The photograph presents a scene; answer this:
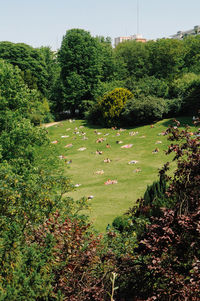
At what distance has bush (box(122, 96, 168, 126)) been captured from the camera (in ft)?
122

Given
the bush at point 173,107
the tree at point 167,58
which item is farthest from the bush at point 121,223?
the tree at point 167,58

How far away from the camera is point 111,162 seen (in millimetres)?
27859

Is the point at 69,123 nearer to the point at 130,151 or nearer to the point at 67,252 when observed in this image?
the point at 130,151

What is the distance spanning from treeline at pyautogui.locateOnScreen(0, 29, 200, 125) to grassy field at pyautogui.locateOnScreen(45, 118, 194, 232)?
95.4 inches

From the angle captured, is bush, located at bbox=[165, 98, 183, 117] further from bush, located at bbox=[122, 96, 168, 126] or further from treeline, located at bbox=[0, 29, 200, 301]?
treeline, located at bbox=[0, 29, 200, 301]

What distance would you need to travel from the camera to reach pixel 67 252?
7.38 metres

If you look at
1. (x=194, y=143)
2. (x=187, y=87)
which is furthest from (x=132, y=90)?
(x=194, y=143)

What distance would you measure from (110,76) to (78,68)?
246 inches

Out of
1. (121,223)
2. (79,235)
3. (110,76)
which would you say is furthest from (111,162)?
(110,76)

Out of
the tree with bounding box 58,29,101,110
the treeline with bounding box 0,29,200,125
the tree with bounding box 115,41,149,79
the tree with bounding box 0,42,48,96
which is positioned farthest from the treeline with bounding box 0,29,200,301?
the tree with bounding box 115,41,149,79

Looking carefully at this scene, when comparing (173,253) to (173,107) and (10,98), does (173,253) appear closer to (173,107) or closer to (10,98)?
(10,98)

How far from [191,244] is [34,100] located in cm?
1800

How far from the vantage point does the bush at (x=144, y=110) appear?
3706 cm

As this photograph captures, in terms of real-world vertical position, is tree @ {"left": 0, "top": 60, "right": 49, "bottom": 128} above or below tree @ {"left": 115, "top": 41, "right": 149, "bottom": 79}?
below
